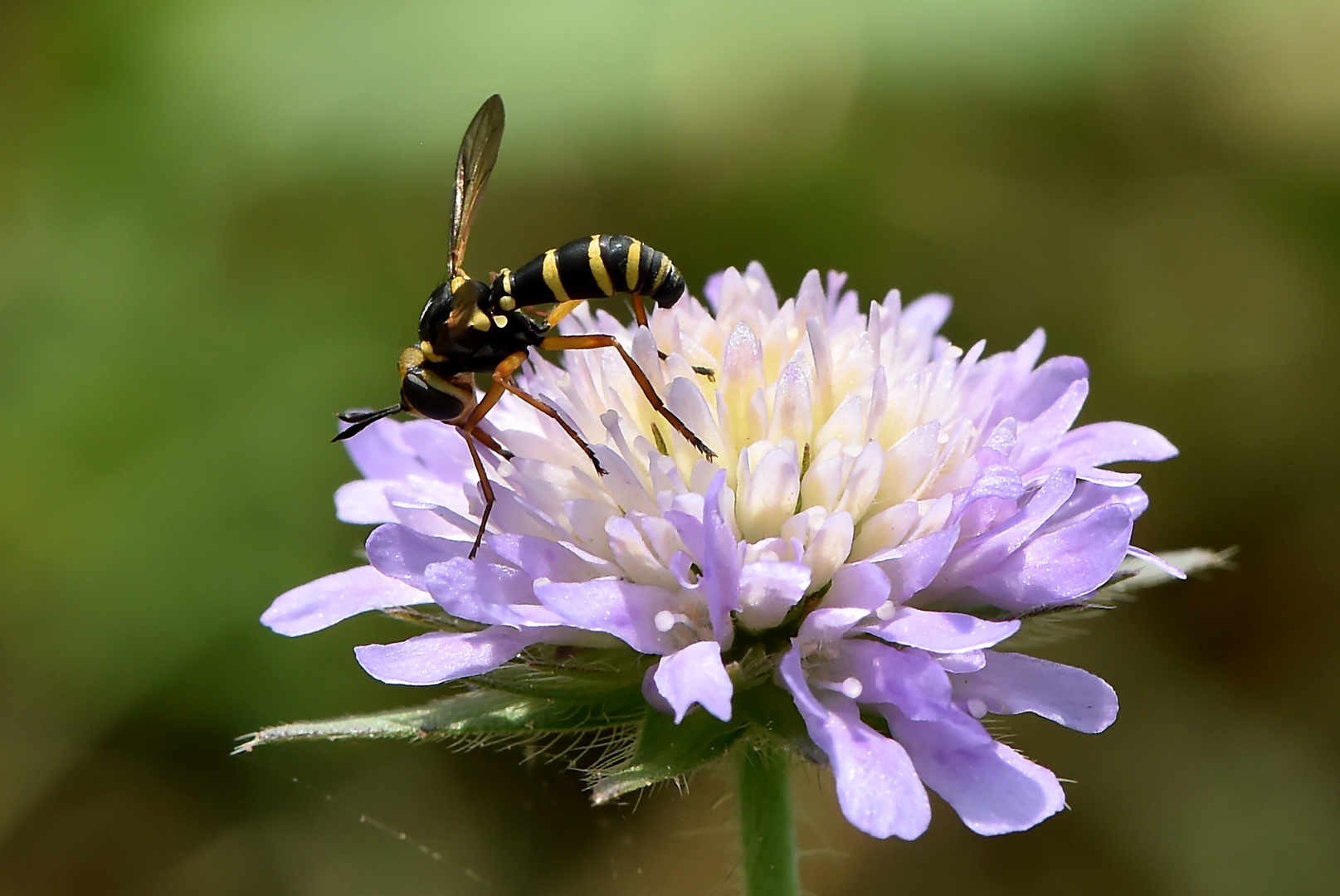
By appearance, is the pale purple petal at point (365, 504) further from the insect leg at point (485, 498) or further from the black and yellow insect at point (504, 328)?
the insect leg at point (485, 498)

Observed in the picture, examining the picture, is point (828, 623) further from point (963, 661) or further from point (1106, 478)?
point (1106, 478)

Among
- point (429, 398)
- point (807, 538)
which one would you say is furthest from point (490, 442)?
point (807, 538)

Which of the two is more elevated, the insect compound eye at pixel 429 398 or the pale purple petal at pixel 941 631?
the insect compound eye at pixel 429 398

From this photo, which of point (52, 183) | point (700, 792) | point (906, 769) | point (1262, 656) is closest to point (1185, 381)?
point (1262, 656)

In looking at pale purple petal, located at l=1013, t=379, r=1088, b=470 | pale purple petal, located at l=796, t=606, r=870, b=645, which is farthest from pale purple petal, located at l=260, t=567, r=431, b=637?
pale purple petal, located at l=1013, t=379, r=1088, b=470

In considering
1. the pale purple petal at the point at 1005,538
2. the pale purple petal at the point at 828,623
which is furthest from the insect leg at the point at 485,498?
the pale purple petal at the point at 1005,538
